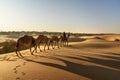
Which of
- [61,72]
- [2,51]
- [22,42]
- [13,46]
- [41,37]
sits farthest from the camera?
[13,46]

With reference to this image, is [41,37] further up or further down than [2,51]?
further up

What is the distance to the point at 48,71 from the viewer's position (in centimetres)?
916

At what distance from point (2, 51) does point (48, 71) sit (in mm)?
17779

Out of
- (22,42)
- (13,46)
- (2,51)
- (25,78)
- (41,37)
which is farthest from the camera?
(13,46)

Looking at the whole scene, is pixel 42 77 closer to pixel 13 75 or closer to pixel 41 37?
pixel 13 75

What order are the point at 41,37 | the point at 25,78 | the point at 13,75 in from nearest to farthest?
the point at 25,78
the point at 13,75
the point at 41,37

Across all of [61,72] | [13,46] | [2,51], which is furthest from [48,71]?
[13,46]

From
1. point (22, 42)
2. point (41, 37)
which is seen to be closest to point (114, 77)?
point (22, 42)

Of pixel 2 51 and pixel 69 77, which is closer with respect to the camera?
pixel 69 77

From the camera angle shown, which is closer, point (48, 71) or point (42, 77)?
point (42, 77)

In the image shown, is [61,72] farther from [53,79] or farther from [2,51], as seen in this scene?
[2,51]

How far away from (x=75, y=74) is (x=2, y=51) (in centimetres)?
1852

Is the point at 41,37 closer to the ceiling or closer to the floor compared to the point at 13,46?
closer to the ceiling

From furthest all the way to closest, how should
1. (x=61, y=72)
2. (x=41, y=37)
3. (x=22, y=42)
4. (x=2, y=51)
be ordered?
(x=2, y=51) < (x=41, y=37) < (x=22, y=42) < (x=61, y=72)
